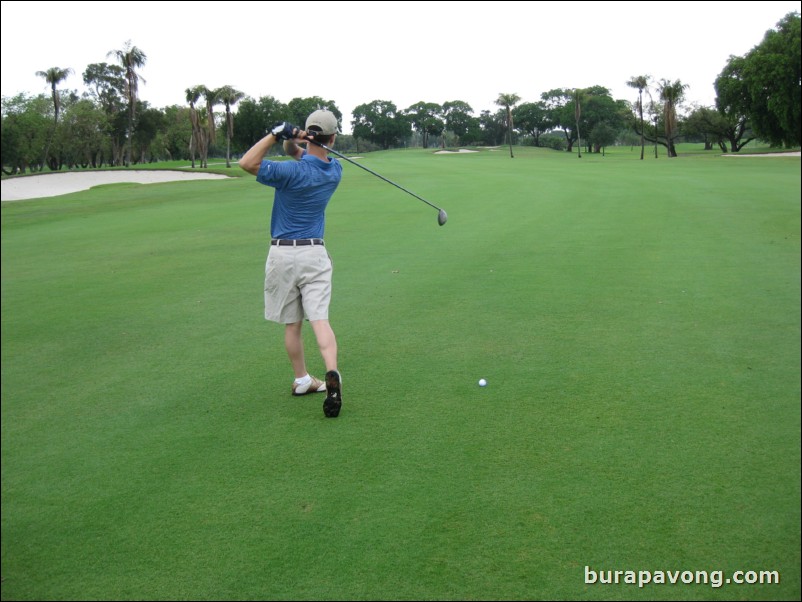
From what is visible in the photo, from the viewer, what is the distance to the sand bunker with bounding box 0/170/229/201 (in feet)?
112

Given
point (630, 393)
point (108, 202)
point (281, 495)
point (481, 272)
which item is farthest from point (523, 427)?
point (108, 202)

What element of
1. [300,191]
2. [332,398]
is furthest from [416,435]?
[300,191]

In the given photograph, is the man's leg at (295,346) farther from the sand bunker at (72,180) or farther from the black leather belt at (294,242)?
the sand bunker at (72,180)

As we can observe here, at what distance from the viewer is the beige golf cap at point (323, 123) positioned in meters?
5.04

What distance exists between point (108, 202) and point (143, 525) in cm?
2532

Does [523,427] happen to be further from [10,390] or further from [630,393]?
[10,390]

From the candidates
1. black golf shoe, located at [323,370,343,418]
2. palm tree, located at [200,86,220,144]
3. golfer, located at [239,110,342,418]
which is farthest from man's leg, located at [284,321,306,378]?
palm tree, located at [200,86,220,144]

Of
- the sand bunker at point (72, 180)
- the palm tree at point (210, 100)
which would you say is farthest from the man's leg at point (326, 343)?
the palm tree at point (210, 100)

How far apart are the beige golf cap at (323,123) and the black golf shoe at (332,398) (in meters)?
1.77

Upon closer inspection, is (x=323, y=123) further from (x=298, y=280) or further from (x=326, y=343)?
(x=326, y=343)

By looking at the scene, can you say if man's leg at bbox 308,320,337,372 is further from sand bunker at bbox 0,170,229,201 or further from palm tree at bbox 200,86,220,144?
palm tree at bbox 200,86,220,144

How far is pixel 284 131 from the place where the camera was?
480 cm

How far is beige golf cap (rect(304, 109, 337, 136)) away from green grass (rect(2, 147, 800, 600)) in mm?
2004

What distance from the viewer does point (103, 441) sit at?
14.9ft
